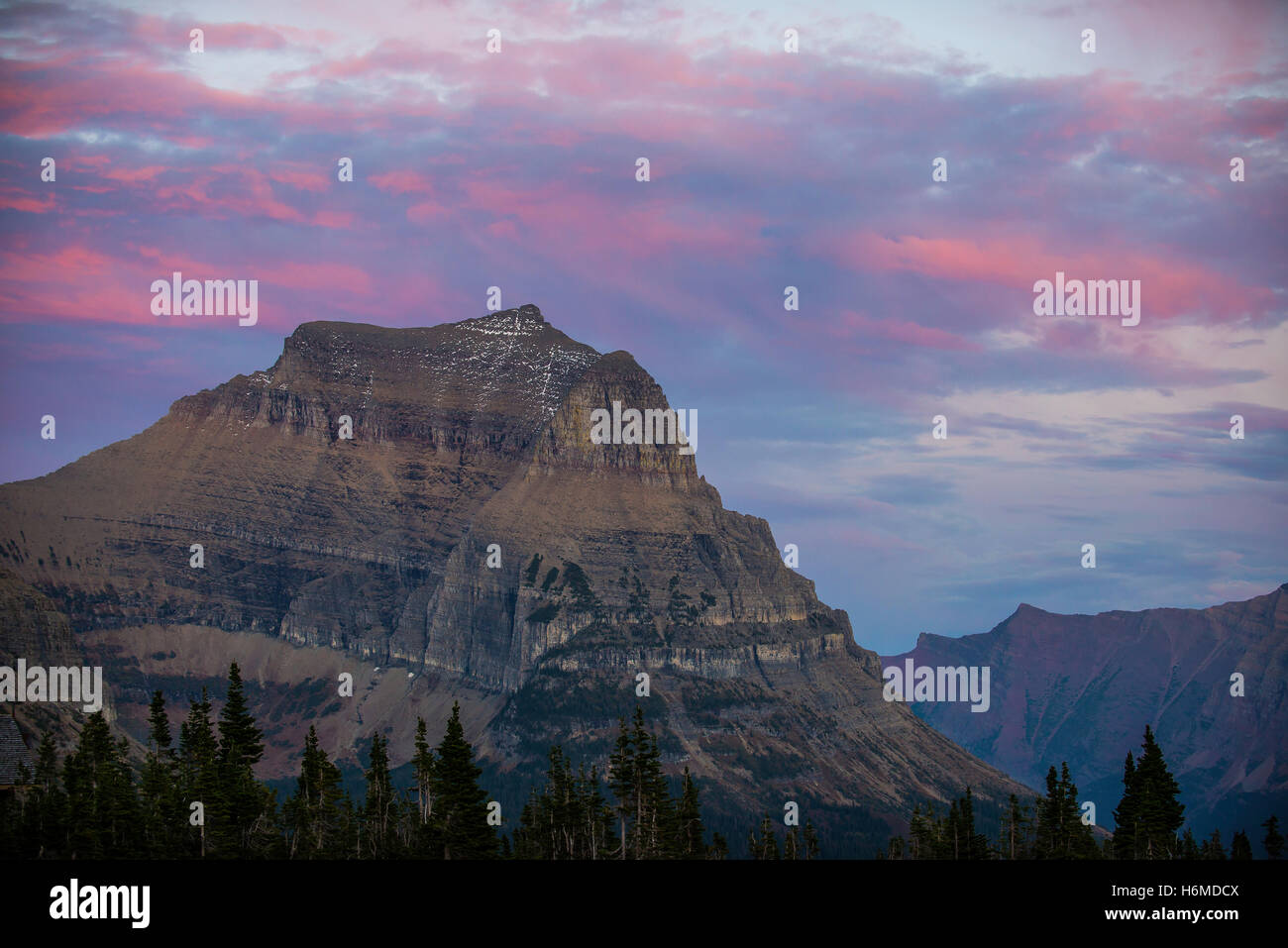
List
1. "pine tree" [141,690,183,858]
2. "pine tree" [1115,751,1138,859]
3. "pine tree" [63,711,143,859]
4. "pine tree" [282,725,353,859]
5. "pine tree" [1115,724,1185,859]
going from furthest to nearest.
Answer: "pine tree" [1115,751,1138,859], "pine tree" [1115,724,1185,859], "pine tree" [282,725,353,859], "pine tree" [63,711,143,859], "pine tree" [141,690,183,858]

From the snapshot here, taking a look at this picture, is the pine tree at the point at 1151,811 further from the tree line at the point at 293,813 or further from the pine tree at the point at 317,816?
the pine tree at the point at 317,816

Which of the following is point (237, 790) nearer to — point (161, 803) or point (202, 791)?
point (202, 791)

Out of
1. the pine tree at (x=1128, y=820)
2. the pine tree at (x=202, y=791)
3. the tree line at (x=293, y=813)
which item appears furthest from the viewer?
the pine tree at (x=1128, y=820)

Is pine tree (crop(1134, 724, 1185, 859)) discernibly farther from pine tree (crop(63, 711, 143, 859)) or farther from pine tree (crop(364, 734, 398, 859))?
pine tree (crop(63, 711, 143, 859))

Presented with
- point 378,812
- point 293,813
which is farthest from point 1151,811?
point 293,813

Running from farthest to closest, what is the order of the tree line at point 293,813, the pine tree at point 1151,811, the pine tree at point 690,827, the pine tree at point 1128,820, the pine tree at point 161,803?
the pine tree at point 1128,820
the pine tree at point 1151,811
the pine tree at point 690,827
the pine tree at point 161,803
the tree line at point 293,813

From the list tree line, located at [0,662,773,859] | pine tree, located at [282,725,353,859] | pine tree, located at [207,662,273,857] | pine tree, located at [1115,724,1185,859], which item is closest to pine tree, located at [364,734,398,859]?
tree line, located at [0,662,773,859]

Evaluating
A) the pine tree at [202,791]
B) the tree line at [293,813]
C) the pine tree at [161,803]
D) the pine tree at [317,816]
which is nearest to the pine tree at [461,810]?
the tree line at [293,813]
